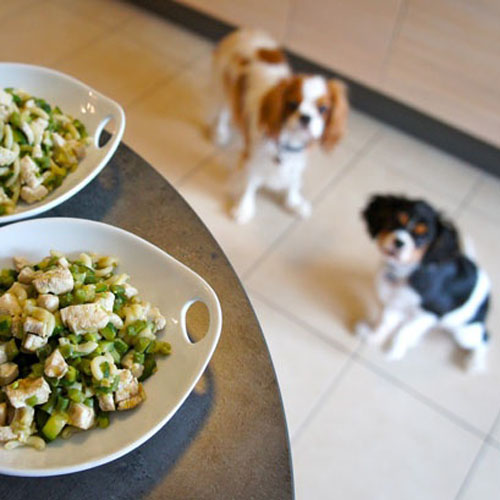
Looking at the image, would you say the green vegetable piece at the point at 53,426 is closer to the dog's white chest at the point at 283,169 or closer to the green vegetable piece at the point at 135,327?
the green vegetable piece at the point at 135,327

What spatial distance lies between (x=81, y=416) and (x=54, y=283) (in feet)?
0.51

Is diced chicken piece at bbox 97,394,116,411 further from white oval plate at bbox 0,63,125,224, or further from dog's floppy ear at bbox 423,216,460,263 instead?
dog's floppy ear at bbox 423,216,460,263

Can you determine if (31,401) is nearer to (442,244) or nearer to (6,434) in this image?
(6,434)

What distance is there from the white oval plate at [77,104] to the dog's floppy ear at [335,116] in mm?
1071

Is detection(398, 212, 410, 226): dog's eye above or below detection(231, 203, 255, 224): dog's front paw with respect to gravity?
above

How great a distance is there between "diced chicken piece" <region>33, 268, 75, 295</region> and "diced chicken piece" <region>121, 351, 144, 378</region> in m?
0.11

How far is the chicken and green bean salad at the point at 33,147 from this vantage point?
79 centimetres

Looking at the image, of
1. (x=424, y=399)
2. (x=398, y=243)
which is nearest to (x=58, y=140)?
(x=398, y=243)

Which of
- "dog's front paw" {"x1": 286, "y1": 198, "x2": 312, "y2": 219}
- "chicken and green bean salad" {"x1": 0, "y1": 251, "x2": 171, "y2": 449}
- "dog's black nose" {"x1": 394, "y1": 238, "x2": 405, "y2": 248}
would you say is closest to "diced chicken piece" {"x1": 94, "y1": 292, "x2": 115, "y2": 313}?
"chicken and green bean salad" {"x1": 0, "y1": 251, "x2": 171, "y2": 449}

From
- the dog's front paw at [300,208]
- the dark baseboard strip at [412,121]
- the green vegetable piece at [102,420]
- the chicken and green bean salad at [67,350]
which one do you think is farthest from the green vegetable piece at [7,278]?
the dark baseboard strip at [412,121]

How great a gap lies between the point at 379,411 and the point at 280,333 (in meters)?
0.37

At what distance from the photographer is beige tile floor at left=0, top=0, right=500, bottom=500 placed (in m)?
1.60

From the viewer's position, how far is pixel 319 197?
86.7 inches

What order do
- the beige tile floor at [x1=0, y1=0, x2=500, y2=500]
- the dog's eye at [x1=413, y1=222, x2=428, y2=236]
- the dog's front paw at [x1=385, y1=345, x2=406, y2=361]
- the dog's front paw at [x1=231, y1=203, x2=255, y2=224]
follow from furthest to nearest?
the dog's front paw at [x1=231, y1=203, x2=255, y2=224] < the dog's front paw at [x1=385, y1=345, x2=406, y2=361] < the beige tile floor at [x1=0, y1=0, x2=500, y2=500] < the dog's eye at [x1=413, y1=222, x2=428, y2=236]
